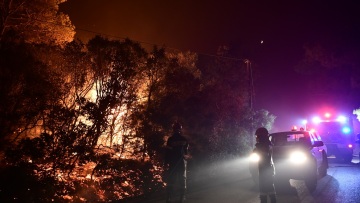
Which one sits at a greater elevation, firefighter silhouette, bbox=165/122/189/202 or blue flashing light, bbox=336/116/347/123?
blue flashing light, bbox=336/116/347/123

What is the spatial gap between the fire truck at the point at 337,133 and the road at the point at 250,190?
563 centimetres

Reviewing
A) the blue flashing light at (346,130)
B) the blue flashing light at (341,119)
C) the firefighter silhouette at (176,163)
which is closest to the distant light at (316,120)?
the blue flashing light at (341,119)

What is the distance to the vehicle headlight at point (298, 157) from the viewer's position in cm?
1002

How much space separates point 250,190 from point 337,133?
1135cm

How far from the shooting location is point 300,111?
123 feet

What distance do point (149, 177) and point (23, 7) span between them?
31.1ft

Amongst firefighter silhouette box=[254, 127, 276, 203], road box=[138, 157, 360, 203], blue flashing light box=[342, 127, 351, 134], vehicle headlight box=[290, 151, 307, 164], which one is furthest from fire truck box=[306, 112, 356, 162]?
firefighter silhouette box=[254, 127, 276, 203]

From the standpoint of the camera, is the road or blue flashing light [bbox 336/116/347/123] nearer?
the road

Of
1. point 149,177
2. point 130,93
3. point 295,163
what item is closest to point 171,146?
point 149,177

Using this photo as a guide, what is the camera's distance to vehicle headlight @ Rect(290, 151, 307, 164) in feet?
32.9

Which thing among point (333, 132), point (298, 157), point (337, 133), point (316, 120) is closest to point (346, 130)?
point (337, 133)

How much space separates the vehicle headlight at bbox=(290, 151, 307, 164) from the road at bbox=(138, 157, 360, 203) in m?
0.86

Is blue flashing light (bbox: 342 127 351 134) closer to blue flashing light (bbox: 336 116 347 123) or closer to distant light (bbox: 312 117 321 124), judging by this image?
blue flashing light (bbox: 336 116 347 123)

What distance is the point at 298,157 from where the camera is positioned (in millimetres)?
10086
